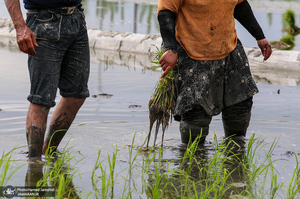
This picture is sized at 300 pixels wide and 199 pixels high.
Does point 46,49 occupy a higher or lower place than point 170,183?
higher

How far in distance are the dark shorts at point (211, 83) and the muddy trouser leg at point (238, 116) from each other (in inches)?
3.4

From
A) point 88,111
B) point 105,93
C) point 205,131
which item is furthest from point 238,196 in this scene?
point 105,93

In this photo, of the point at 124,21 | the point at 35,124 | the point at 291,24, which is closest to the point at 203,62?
the point at 35,124

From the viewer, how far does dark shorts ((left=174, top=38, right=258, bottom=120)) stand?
427cm

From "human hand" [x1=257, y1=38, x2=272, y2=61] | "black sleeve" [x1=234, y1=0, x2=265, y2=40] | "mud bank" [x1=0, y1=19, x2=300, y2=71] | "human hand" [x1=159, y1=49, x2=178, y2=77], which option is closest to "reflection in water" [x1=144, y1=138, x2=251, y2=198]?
"human hand" [x1=159, y1=49, x2=178, y2=77]

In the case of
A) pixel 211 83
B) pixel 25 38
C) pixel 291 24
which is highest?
pixel 25 38

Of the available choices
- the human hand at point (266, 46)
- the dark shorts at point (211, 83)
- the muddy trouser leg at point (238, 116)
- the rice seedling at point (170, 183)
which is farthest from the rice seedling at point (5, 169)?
the human hand at point (266, 46)

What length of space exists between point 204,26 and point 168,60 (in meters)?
0.42

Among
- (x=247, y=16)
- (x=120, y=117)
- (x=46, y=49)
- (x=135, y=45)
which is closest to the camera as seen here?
(x=46, y=49)

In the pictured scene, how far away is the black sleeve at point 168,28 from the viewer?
415cm

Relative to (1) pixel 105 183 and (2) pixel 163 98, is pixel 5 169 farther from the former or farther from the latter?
(2) pixel 163 98

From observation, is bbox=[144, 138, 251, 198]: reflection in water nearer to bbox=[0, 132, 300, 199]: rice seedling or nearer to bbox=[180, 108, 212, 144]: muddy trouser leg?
bbox=[0, 132, 300, 199]: rice seedling

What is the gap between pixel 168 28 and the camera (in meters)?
4.15

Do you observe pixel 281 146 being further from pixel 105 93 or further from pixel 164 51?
pixel 105 93
